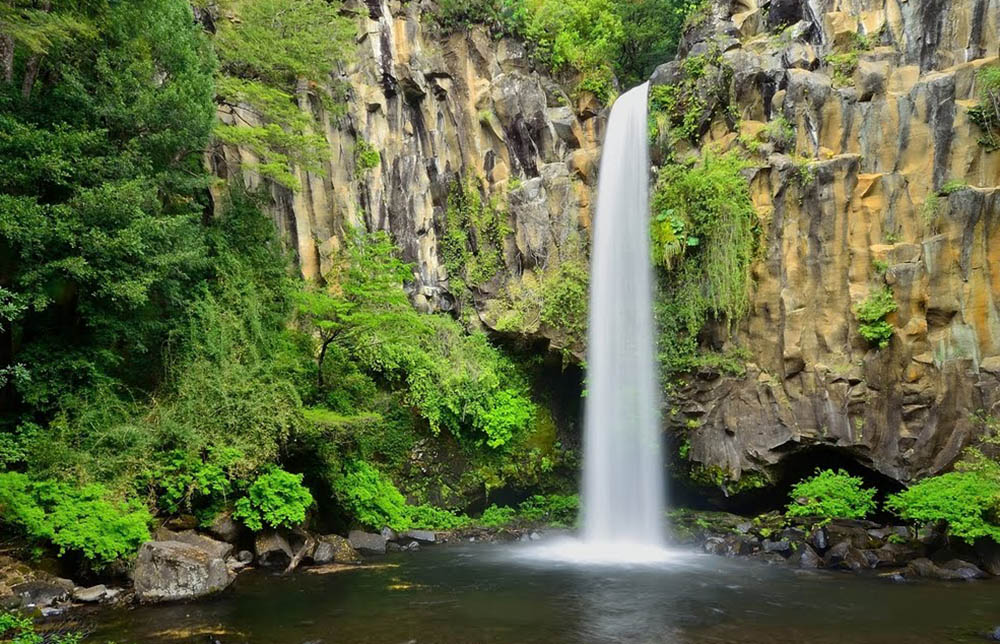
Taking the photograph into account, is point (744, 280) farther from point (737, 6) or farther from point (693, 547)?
point (737, 6)

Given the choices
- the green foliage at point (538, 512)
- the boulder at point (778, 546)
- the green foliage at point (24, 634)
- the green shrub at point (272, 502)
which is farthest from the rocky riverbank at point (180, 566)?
the boulder at point (778, 546)

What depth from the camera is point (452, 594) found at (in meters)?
11.3

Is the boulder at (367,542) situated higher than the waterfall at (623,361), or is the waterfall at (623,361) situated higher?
the waterfall at (623,361)

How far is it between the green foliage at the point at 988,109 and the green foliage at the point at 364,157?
17.2 metres

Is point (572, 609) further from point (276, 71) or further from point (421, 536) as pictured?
point (276, 71)

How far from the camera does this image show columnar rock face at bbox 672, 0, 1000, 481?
14.3 meters

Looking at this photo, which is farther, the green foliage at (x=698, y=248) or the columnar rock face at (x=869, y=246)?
the green foliage at (x=698, y=248)

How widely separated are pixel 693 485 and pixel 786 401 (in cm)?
384

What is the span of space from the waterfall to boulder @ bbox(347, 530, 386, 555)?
5.72 meters

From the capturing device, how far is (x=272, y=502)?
12852 millimetres

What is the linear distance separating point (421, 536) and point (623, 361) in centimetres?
788

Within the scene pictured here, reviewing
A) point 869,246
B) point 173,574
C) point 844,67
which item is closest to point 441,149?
point 844,67

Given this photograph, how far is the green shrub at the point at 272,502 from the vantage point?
12.6m

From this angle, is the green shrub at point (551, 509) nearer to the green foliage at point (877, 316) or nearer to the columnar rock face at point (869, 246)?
the columnar rock face at point (869, 246)
